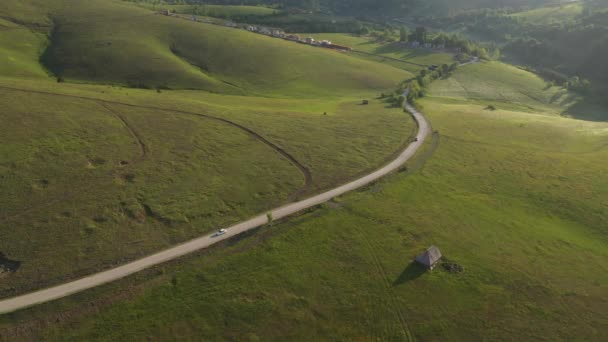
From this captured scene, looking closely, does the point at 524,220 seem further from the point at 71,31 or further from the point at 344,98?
the point at 71,31

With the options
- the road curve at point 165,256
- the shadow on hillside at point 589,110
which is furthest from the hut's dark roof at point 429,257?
the shadow on hillside at point 589,110

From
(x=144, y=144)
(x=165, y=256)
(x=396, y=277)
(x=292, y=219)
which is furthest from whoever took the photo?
(x=144, y=144)

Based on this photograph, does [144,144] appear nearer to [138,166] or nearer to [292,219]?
[138,166]

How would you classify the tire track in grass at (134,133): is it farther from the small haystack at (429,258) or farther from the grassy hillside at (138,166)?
the small haystack at (429,258)

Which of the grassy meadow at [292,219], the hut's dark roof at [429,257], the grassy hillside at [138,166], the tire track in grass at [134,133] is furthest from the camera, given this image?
the tire track in grass at [134,133]

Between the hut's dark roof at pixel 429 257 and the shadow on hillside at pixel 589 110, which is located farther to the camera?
the shadow on hillside at pixel 589 110

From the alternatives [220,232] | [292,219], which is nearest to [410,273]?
[292,219]
